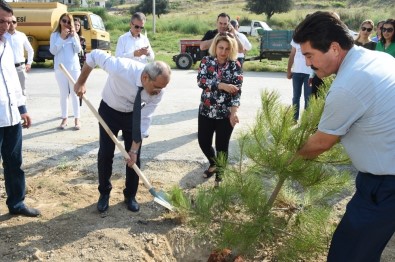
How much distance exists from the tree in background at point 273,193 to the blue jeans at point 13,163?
4.17ft

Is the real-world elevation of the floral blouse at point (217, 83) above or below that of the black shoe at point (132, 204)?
above

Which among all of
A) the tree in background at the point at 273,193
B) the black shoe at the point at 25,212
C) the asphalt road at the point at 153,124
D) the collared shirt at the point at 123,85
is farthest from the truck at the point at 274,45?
the tree in background at the point at 273,193

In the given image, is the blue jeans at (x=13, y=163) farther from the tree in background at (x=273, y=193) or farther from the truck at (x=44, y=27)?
the truck at (x=44, y=27)

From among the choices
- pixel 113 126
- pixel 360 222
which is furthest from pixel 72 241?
pixel 360 222

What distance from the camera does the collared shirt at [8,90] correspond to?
2709 mm

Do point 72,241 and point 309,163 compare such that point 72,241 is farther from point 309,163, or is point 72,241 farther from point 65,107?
point 65,107

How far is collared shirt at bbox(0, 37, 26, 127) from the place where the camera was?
8.89 ft

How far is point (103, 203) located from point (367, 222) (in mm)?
2161

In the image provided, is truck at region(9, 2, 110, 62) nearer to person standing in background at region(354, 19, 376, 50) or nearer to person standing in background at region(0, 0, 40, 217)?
person standing in background at region(354, 19, 376, 50)

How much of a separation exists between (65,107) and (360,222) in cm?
462

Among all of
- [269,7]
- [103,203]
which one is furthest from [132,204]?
[269,7]

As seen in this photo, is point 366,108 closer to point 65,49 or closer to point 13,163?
point 13,163

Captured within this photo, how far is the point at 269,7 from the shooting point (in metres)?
37.1

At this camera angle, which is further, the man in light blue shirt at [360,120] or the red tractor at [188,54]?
the red tractor at [188,54]
